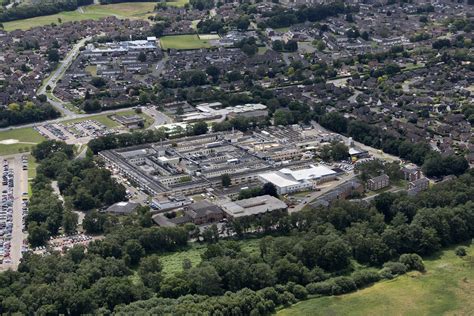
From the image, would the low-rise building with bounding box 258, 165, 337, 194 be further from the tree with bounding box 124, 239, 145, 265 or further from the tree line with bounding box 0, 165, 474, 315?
the tree with bounding box 124, 239, 145, 265

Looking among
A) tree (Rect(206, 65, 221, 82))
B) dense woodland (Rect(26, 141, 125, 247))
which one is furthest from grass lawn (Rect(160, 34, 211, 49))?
dense woodland (Rect(26, 141, 125, 247))

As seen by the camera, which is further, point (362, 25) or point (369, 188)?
point (362, 25)

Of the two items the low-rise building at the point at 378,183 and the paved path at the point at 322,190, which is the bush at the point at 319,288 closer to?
the paved path at the point at 322,190

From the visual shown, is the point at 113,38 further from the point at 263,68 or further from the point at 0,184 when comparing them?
the point at 0,184

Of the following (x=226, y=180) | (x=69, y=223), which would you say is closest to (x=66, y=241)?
(x=69, y=223)

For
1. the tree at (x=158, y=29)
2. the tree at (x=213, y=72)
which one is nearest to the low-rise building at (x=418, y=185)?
the tree at (x=213, y=72)

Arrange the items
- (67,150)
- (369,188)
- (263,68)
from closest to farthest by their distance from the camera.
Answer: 1. (369,188)
2. (67,150)
3. (263,68)

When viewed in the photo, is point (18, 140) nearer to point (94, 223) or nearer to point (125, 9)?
point (94, 223)

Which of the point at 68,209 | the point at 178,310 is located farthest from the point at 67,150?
the point at 178,310
